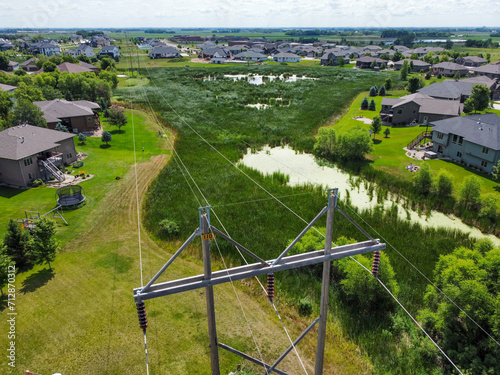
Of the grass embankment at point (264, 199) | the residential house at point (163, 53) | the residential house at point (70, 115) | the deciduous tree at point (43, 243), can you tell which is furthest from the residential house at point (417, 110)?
the residential house at point (163, 53)

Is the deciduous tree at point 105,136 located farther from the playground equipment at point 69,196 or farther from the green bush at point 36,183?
the playground equipment at point 69,196

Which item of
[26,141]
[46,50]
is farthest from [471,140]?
[46,50]

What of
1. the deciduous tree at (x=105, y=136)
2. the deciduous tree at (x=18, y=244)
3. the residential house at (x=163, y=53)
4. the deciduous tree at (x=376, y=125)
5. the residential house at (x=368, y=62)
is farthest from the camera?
the residential house at (x=163, y=53)

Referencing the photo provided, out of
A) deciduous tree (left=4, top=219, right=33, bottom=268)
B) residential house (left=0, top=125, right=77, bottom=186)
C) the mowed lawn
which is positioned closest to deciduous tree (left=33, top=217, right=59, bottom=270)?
deciduous tree (left=4, top=219, right=33, bottom=268)

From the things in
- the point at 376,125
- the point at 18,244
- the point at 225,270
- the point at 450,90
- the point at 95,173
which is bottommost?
the point at 95,173

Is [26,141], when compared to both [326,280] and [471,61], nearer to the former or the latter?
[326,280]

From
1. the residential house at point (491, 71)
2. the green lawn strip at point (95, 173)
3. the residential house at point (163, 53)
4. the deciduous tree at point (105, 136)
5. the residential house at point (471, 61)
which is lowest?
the green lawn strip at point (95, 173)

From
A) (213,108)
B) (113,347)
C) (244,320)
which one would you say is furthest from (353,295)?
(213,108)
